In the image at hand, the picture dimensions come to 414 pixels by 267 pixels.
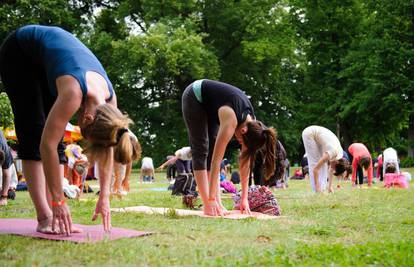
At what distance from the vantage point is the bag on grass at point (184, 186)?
406 inches

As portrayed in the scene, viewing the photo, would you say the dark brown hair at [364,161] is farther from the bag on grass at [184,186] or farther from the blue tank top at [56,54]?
the blue tank top at [56,54]

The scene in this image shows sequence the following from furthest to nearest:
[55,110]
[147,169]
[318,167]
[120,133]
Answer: [147,169] → [318,167] → [120,133] → [55,110]

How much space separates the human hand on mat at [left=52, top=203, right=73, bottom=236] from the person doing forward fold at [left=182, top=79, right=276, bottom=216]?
2113 millimetres

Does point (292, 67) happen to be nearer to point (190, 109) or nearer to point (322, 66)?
point (322, 66)

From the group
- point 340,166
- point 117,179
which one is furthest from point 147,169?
point 117,179

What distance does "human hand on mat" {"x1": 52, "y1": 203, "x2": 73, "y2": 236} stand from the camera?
397 centimetres

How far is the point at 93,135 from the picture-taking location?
A: 3971 millimetres

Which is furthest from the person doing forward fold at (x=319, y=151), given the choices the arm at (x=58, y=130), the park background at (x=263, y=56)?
the park background at (x=263, y=56)

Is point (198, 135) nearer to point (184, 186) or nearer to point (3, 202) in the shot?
point (3, 202)

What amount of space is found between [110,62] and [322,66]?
1175cm

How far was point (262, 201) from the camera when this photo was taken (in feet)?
21.6

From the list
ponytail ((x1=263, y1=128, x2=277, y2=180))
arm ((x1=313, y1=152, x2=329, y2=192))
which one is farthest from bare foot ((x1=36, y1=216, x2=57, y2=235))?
arm ((x1=313, y1=152, x2=329, y2=192))

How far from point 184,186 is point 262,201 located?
390cm

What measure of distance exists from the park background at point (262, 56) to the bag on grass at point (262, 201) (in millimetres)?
21003
